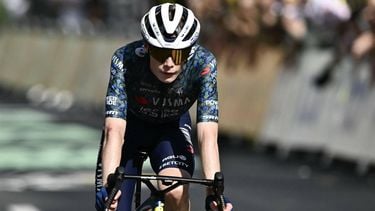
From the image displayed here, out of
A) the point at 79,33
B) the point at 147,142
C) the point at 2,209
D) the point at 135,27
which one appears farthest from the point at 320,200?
the point at 79,33

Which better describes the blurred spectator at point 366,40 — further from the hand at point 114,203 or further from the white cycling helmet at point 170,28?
the hand at point 114,203

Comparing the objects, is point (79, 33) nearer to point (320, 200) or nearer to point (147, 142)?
point (320, 200)

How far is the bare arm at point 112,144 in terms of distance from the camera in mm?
7488

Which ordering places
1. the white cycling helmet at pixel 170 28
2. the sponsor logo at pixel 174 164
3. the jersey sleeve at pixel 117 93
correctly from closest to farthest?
1. the white cycling helmet at pixel 170 28
2. the jersey sleeve at pixel 117 93
3. the sponsor logo at pixel 174 164

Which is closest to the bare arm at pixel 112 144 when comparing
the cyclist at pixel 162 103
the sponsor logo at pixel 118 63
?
the cyclist at pixel 162 103

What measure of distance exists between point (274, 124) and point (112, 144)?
31.7 feet

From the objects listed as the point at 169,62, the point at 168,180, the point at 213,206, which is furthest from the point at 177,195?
the point at 169,62

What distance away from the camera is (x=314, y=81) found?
631 inches

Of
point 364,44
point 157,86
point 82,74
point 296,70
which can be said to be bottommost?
point 157,86

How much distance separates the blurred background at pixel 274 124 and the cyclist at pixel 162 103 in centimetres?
428

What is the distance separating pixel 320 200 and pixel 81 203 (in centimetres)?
262

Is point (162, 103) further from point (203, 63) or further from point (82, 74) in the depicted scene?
point (82, 74)

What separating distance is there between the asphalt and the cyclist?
4.02 metres

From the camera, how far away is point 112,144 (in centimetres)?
757
